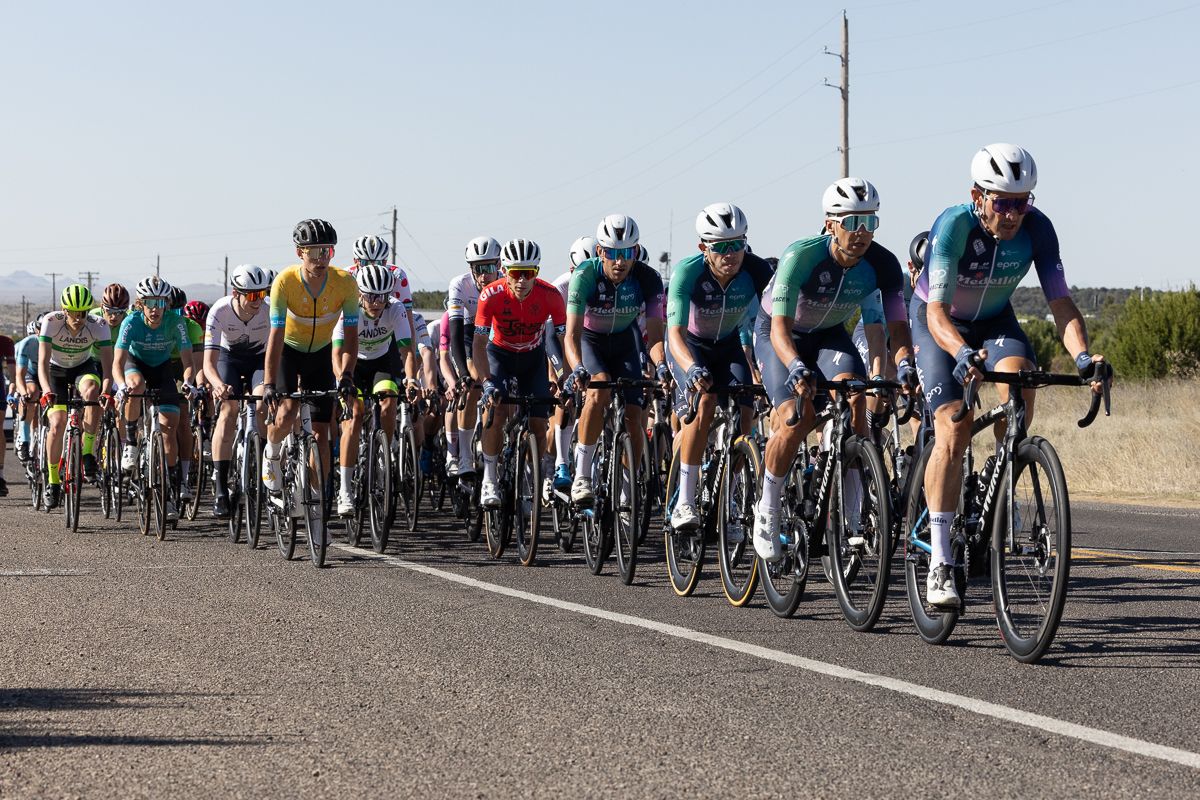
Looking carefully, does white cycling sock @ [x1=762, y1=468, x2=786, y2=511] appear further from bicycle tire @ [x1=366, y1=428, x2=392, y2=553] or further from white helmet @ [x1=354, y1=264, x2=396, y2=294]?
white helmet @ [x1=354, y1=264, x2=396, y2=294]

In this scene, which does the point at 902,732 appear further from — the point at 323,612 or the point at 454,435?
the point at 454,435

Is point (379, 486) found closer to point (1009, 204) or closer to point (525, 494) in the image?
point (525, 494)

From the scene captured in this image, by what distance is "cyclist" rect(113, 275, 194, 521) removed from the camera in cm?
1433

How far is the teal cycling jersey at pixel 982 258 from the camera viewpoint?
727 centimetres

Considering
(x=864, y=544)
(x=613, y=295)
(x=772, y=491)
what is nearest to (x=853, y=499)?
(x=864, y=544)

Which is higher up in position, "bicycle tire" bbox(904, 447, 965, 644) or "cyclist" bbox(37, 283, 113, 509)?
"cyclist" bbox(37, 283, 113, 509)

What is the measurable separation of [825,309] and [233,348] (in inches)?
245

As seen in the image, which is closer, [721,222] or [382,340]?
[721,222]

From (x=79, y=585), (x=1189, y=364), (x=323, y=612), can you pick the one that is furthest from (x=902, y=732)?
(x=1189, y=364)

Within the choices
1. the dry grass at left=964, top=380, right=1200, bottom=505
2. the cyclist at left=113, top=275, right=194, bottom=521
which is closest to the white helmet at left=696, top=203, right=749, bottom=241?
the cyclist at left=113, top=275, right=194, bottom=521

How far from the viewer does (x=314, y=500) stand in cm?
1106

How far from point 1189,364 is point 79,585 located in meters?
36.5

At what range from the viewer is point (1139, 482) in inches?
797

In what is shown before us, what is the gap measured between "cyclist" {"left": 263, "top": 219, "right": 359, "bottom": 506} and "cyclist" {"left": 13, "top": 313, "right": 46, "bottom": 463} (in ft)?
16.0
